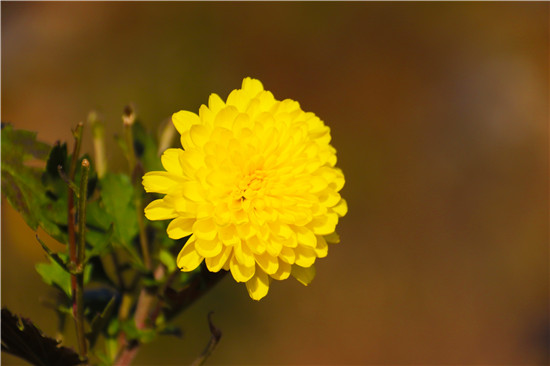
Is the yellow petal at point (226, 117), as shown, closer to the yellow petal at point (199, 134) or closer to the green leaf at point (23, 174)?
the yellow petal at point (199, 134)

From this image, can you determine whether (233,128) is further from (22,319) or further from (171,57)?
(171,57)

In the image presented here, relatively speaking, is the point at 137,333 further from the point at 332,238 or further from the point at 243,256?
the point at 332,238

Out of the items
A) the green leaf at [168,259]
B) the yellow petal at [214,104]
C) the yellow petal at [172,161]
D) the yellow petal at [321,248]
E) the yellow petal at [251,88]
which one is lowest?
the green leaf at [168,259]

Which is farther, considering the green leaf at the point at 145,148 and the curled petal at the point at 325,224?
the green leaf at the point at 145,148

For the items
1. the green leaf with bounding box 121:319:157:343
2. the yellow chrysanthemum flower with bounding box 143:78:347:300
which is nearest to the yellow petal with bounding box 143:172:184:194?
the yellow chrysanthemum flower with bounding box 143:78:347:300

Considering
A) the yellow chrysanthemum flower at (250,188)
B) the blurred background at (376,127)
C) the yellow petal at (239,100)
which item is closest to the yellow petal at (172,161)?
the yellow chrysanthemum flower at (250,188)

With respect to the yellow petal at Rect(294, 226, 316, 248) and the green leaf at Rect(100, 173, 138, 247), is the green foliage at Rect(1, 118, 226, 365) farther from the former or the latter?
the yellow petal at Rect(294, 226, 316, 248)
